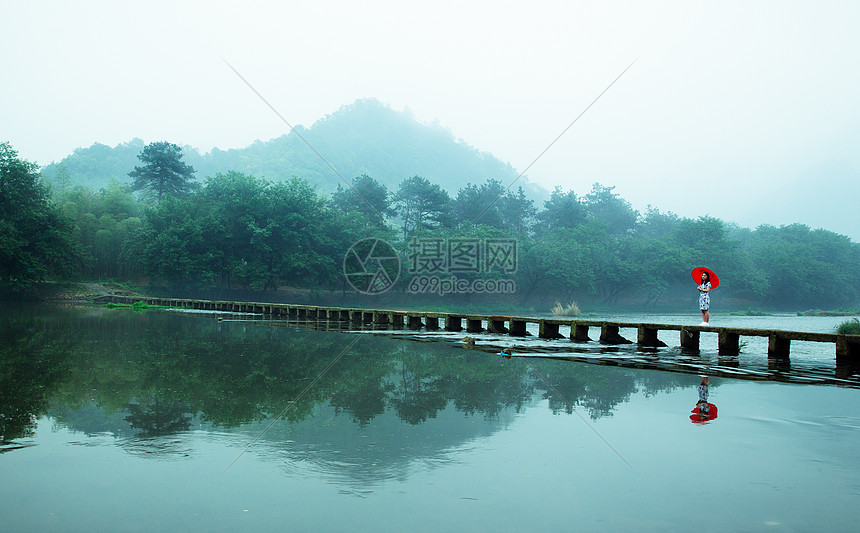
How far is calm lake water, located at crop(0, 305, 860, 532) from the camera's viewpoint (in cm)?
386

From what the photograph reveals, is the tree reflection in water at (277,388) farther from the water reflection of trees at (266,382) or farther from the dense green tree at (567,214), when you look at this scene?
the dense green tree at (567,214)

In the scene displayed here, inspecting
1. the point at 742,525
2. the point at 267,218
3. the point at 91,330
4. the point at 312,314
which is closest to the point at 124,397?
the point at 742,525

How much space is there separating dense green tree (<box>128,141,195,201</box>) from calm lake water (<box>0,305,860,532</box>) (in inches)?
2661

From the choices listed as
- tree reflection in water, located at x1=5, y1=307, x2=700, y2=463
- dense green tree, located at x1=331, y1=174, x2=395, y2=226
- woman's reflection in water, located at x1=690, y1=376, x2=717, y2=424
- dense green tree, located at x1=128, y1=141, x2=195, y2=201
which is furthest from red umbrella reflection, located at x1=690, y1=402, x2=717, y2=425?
dense green tree, located at x1=128, y1=141, x2=195, y2=201

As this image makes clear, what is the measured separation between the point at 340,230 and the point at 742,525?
56.1 metres

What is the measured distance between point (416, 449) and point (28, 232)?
1848 inches

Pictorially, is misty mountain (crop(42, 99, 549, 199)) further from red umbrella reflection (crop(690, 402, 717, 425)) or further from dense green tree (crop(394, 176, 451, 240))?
red umbrella reflection (crop(690, 402, 717, 425))

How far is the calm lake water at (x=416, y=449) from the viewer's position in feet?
12.7

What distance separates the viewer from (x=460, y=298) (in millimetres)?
61750

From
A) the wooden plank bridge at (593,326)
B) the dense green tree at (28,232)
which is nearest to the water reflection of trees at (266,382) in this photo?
the wooden plank bridge at (593,326)

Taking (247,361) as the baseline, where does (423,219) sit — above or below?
above

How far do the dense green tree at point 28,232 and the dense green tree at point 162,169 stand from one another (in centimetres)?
2781

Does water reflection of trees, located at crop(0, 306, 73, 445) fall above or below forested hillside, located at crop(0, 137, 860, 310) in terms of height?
below

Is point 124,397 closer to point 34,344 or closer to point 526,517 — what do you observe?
point 526,517
